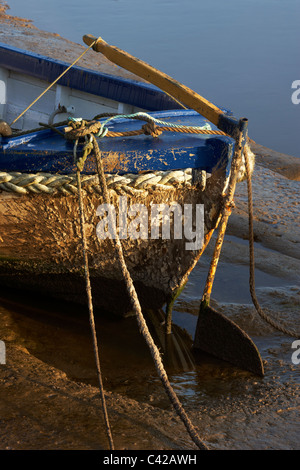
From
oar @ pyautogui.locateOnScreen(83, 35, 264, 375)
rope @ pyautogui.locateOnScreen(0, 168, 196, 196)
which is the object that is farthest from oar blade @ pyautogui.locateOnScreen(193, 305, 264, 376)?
rope @ pyautogui.locateOnScreen(0, 168, 196, 196)

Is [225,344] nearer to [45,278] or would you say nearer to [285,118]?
[45,278]

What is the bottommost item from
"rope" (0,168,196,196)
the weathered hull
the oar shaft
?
the weathered hull

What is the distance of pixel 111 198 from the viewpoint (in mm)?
3203

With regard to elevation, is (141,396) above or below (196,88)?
below

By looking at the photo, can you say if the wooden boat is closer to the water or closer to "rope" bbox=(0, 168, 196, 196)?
"rope" bbox=(0, 168, 196, 196)

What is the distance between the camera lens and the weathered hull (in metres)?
3.24

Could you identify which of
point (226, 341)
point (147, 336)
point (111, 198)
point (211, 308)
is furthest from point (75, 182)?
point (226, 341)

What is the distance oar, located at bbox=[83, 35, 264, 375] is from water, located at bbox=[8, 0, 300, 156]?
16.5 feet

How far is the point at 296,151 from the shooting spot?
800 centimetres

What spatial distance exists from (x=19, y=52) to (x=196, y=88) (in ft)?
17.4

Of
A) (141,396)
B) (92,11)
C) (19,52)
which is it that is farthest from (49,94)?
(92,11)

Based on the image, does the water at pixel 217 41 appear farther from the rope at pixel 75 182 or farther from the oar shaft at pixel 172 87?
the rope at pixel 75 182

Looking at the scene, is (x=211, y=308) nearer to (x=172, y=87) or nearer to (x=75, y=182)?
(x=75, y=182)

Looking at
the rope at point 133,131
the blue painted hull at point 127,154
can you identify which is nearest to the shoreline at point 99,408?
the blue painted hull at point 127,154
